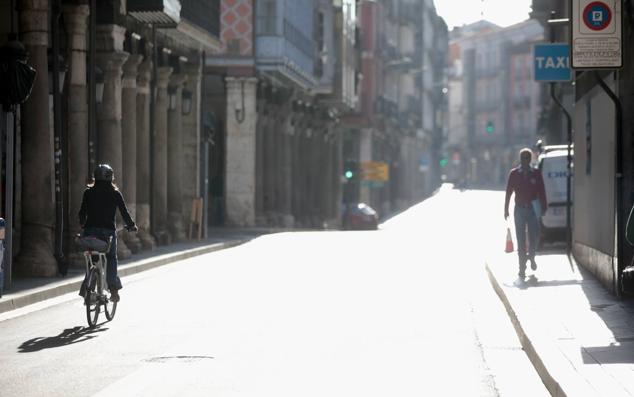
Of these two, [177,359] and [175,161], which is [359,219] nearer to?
[175,161]

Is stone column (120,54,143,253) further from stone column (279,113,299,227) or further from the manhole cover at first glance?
stone column (279,113,299,227)

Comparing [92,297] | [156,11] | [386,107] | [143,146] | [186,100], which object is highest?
[386,107]

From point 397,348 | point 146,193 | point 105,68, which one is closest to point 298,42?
point 146,193

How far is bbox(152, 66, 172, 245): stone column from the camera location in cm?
3469

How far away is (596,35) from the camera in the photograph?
1577 centimetres

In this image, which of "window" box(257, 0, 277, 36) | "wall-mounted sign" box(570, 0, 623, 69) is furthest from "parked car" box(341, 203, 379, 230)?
"wall-mounted sign" box(570, 0, 623, 69)

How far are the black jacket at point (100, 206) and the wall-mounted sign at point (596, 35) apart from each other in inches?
193

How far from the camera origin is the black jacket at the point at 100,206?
1551cm

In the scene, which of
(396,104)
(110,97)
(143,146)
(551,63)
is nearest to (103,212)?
(551,63)

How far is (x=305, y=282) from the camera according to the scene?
22031mm

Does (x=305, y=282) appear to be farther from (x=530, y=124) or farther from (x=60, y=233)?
(x=530, y=124)

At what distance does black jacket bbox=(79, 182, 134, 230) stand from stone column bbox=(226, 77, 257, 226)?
3505 centimetres

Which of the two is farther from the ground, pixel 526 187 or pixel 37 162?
pixel 37 162

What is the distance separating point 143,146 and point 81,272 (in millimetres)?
9867
